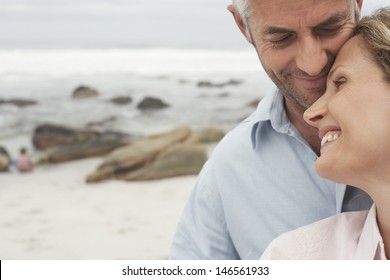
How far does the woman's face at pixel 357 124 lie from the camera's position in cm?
110

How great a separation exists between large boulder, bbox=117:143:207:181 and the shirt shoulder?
175 inches

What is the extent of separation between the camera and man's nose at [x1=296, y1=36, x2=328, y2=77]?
127 centimetres

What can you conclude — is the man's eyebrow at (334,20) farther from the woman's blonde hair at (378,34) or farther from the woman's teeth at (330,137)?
the woman's teeth at (330,137)

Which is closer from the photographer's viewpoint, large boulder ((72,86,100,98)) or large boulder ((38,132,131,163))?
large boulder ((38,132,131,163))

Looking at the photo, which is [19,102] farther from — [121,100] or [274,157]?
[274,157]

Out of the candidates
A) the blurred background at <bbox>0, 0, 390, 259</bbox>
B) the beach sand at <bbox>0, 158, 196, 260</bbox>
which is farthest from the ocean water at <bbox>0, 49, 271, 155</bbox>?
the beach sand at <bbox>0, 158, 196, 260</bbox>

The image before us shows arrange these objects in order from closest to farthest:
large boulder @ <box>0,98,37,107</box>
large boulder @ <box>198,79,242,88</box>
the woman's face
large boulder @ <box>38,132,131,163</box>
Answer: the woman's face
large boulder @ <box>38,132,131,163</box>
large boulder @ <box>0,98,37,107</box>
large boulder @ <box>198,79,242,88</box>

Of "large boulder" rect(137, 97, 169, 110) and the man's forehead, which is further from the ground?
the man's forehead

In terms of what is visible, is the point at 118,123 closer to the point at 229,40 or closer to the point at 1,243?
the point at 1,243

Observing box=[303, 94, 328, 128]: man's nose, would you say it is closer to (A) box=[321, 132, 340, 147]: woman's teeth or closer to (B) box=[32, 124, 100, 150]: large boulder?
(A) box=[321, 132, 340, 147]: woman's teeth

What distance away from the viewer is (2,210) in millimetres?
5434

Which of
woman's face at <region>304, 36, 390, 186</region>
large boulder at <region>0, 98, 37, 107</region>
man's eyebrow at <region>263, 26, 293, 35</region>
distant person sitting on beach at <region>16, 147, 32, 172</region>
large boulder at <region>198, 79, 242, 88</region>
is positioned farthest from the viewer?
large boulder at <region>198, 79, 242, 88</region>

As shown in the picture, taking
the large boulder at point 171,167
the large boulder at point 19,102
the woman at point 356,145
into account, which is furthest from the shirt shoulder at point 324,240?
the large boulder at point 19,102
